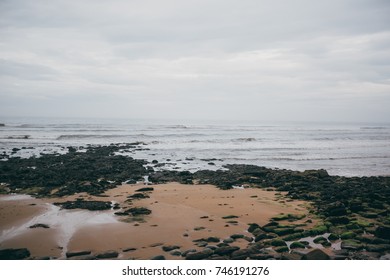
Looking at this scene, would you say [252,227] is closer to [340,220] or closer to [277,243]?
[277,243]

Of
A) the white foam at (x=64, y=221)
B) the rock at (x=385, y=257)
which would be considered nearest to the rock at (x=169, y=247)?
the white foam at (x=64, y=221)

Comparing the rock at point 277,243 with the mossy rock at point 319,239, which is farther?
the mossy rock at point 319,239

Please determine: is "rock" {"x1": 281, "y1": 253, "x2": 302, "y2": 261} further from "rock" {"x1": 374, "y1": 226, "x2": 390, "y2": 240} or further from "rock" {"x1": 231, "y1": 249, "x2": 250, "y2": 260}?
"rock" {"x1": 374, "y1": 226, "x2": 390, "y2": 240}

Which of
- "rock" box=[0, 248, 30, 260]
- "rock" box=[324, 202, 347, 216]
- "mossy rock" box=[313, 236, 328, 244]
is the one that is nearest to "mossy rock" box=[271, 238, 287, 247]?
"mossy rock" box=[313, 236, 328, 244]

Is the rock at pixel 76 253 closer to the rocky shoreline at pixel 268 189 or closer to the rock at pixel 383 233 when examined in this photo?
the rocky shoreline at pixel 268 189

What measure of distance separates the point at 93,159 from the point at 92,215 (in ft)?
55.8

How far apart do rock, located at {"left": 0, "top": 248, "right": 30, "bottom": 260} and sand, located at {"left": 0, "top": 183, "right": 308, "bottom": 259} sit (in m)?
0.24

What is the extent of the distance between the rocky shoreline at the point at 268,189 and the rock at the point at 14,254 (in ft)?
0.08

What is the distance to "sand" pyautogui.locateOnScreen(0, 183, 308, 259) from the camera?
29.7 ft

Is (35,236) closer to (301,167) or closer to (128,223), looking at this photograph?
(128,223)

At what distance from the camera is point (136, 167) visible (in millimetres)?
24812

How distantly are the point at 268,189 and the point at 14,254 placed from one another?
530 inches

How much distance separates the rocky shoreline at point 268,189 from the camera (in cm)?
826

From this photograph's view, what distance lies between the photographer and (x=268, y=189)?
17.7 m
